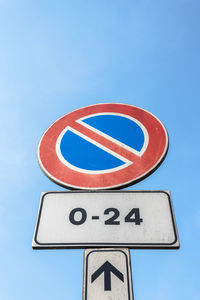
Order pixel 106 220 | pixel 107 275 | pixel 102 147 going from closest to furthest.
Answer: pixel 107 275
pixel 106 220
pixel 102 147

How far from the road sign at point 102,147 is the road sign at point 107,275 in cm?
31

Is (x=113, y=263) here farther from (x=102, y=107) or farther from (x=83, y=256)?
(x=102, y=107)

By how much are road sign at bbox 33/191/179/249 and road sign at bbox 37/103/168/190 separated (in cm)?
10

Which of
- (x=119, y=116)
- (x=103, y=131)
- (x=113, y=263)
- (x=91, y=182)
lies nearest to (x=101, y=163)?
(x=91, y=182)

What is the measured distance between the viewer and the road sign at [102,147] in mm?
1203

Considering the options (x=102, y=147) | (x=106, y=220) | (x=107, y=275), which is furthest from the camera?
(x=102, y=147)

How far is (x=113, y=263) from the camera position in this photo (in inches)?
33.9

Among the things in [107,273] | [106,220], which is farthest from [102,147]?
[107,273]

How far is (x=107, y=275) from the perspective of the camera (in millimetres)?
829

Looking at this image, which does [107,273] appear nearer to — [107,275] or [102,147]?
[107,275]

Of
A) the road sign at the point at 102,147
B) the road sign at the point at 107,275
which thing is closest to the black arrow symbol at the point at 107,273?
the road sign at the point at 107,275

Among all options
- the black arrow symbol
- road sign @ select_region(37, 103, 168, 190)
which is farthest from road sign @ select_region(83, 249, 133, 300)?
road sign @ select_region(37, 103, 168, 190)

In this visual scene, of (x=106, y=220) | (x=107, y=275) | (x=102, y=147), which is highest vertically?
(x=102, y=147)

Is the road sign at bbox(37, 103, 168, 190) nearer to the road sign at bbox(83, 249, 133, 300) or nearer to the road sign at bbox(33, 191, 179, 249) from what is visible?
the road sign at bbox(33, 191, 179, 249)
